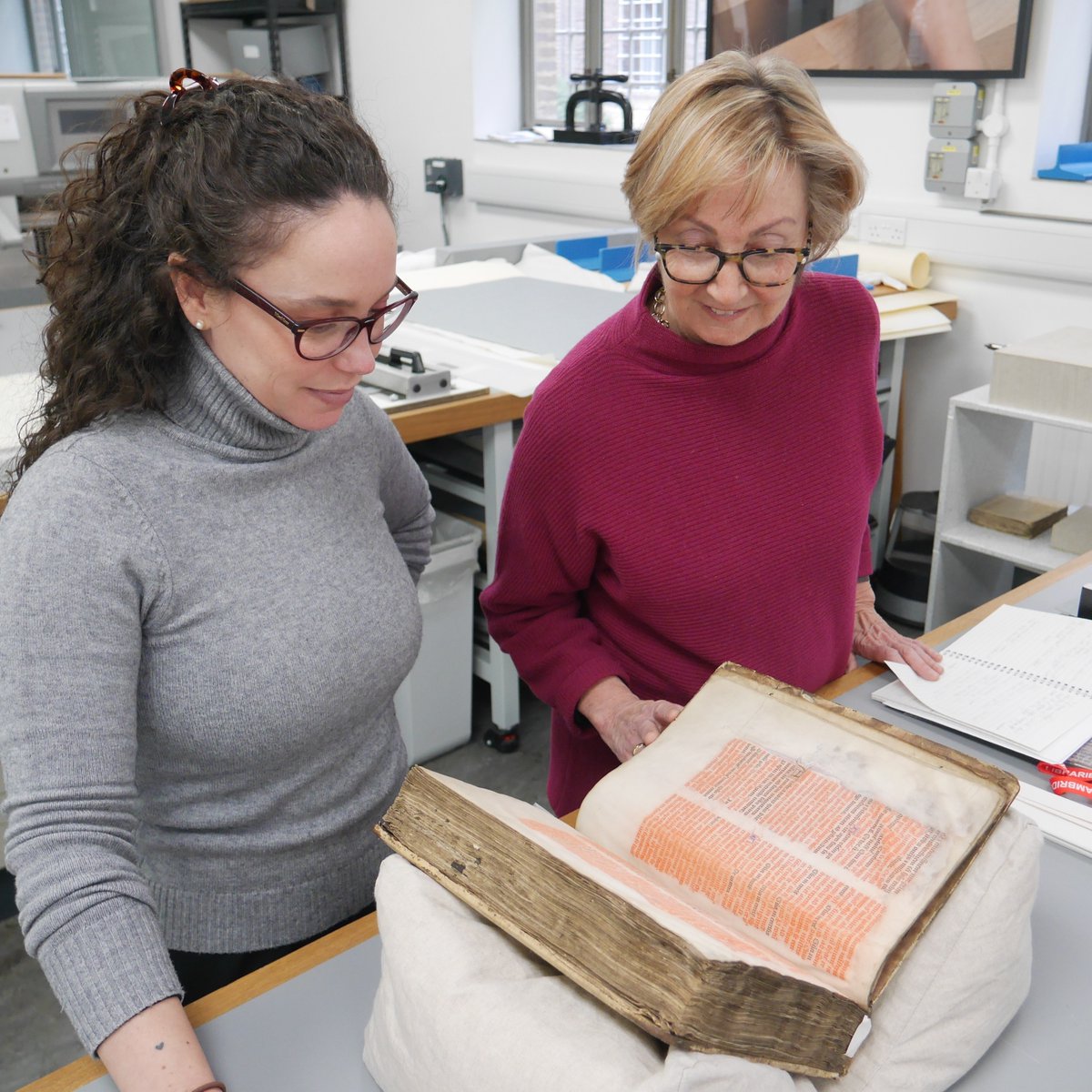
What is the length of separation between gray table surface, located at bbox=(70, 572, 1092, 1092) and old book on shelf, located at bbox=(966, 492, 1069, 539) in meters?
1.85

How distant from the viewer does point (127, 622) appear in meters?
0.78

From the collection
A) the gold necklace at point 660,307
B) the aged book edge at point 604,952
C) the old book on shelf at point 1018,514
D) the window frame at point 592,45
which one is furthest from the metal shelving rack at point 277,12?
the aged book edge at point 604,952

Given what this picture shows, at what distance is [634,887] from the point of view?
2.13 feet

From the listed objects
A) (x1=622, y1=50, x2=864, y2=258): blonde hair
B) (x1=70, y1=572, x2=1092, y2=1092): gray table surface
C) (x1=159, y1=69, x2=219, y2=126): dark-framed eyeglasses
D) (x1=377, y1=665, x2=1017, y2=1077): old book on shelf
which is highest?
(x1=159, y1=69, x2=219, y2=126): dark-framed eyeglasses

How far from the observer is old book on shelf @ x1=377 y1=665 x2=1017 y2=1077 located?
22.8 inches

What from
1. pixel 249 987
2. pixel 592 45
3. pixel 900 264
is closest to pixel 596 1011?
pixel 249 987

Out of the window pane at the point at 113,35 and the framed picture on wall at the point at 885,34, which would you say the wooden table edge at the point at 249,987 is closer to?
the framed picture on wall at the point at 885,34

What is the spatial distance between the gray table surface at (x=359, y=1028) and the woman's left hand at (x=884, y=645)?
320mm

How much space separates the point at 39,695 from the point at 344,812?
329 mm

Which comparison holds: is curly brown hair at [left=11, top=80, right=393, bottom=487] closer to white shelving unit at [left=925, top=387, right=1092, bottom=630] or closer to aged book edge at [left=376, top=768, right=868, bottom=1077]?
aged book edge at [left=376, top=768, right=868, bottom=1077]

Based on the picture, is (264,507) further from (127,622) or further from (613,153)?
(613,153)

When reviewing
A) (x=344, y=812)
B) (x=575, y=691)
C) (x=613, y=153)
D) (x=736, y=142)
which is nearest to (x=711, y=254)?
(x=736, y=142)

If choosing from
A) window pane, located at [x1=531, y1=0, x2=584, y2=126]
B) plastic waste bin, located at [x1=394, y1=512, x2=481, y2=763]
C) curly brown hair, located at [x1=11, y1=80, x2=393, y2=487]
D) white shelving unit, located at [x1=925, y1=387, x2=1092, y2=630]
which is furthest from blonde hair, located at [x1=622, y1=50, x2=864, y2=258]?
window pane, located at [x1=531, y1=0, x2=584, y2=126]

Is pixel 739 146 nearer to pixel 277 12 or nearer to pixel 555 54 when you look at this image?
pixel 555 54
